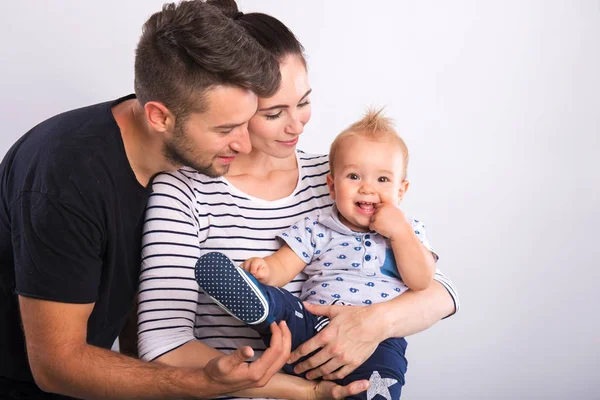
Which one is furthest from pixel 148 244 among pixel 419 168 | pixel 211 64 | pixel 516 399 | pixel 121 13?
pixel 516 399

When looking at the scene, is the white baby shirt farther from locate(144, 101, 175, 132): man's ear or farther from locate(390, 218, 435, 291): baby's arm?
locate(144, 101, 175, 132): man's ear

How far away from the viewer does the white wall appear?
281cm

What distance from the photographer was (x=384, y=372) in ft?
6.14

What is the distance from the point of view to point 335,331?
6.18 ft

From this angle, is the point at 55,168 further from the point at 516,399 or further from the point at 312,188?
the point at 516,399

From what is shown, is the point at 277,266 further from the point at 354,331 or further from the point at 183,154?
the point at 183,154

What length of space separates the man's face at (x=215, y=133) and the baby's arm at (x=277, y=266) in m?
0.25

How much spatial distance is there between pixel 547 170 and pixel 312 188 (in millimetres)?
1343

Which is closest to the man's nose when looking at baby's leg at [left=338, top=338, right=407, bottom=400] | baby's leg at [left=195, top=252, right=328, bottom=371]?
baby's leg at [left=195, top=252, right=328, bottom=371]

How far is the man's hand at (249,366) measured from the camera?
169 centimetres

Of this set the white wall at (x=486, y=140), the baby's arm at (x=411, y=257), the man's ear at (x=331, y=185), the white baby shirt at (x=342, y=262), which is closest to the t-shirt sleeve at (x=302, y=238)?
the white baby shirt at (x=342, y=262)

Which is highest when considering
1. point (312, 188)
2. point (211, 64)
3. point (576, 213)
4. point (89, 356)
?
point (576, 213)

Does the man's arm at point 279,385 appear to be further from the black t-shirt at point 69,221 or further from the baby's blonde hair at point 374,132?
the baby's blonde hair at point 374,132

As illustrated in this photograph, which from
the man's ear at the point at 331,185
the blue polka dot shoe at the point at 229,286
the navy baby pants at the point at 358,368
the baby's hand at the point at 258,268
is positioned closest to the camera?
the blue polka dot shoe at the point at 229,286
